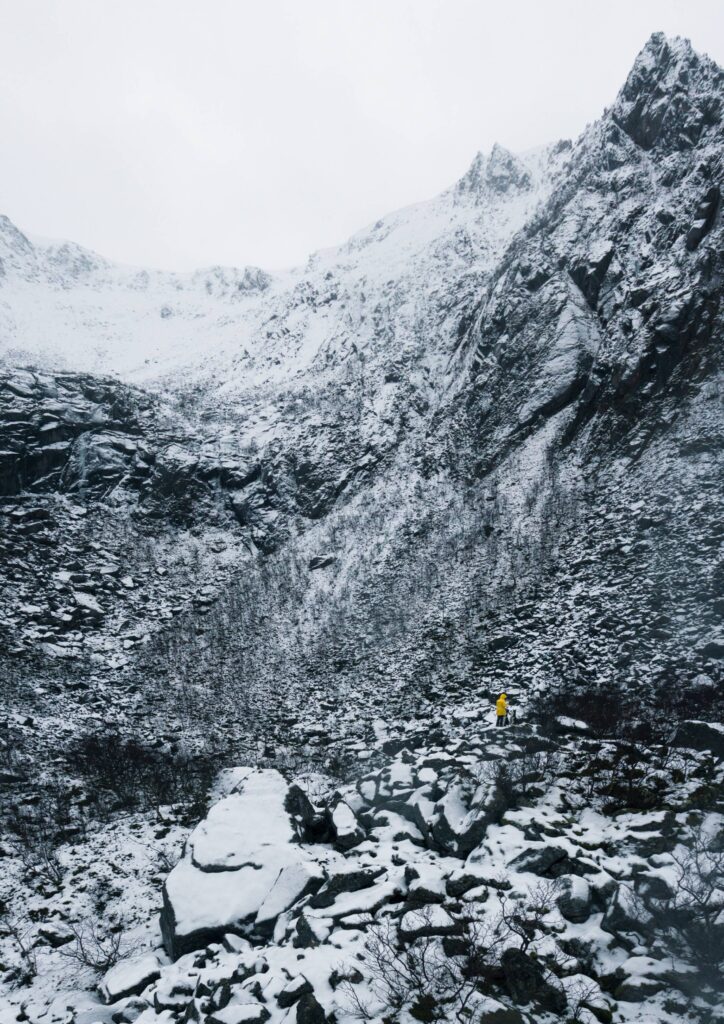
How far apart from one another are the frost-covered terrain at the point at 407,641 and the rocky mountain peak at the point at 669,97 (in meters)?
0.38

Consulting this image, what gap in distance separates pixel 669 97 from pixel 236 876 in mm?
69073

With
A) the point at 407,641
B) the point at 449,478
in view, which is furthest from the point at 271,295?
the point at 407,641

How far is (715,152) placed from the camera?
42.1 metres

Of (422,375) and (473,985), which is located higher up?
(422,375)

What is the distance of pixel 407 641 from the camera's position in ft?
114

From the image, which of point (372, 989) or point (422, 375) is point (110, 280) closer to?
point (422, 375)

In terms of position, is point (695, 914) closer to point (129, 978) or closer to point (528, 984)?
point (528, 984)

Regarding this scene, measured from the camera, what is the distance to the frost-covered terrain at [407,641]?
32.1 feet

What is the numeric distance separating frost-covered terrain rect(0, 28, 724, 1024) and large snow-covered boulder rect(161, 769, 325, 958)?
79 mm

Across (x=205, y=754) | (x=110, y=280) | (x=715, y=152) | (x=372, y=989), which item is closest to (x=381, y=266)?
(x=715, y=152)

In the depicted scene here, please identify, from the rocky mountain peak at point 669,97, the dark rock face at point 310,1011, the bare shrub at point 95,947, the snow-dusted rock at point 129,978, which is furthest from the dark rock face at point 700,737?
the rocky mountain peak at point 669,97

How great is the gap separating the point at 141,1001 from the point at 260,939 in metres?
2.54

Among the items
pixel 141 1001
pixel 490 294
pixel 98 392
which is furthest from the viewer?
pixel 98 392

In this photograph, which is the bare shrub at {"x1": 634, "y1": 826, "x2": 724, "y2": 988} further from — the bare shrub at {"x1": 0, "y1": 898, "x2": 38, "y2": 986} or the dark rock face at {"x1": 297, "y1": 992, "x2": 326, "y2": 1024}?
the bare shrub at {"x1": 0, "y1": 898, "x2": 38, "y2": 986}
